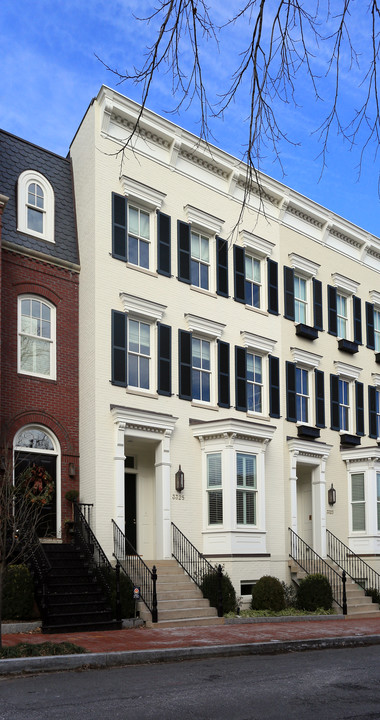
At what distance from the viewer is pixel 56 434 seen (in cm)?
2056

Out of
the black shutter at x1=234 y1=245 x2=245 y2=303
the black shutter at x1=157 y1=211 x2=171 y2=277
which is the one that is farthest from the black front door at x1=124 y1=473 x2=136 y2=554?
the black shutter at x1=234 y1=245 x2=245 y2=303

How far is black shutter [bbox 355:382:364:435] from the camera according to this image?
29.4 metres

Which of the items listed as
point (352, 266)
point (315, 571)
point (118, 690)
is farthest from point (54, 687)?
point (352, 266)

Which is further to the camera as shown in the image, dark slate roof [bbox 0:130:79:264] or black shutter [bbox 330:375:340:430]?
black shutter [bbox 330:375:340:430]

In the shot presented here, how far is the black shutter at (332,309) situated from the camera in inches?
1144

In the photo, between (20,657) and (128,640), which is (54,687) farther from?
(128,640)

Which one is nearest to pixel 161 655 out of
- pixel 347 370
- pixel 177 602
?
pixel 177 602

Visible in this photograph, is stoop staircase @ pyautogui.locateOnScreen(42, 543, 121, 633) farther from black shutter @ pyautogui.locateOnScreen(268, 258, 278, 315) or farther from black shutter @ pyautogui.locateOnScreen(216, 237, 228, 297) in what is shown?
black shutter @ pyautogui.locateOnScreen(268, 258, 278, 315)

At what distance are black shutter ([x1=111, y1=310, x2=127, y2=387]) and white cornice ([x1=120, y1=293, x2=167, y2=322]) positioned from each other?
0.36 metres

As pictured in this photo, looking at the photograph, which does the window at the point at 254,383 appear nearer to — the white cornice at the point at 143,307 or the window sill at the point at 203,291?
the window sill at the point at 203,291

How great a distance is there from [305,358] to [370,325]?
500 cm

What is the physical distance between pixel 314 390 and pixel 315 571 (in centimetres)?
616

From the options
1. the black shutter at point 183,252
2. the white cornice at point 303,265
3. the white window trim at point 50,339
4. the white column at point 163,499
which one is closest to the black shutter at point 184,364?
the white column at point 163,499

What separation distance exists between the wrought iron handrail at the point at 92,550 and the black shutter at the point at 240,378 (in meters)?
6.45
